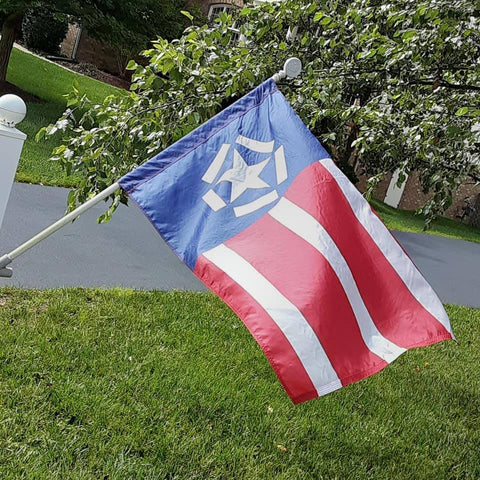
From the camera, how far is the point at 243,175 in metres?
2.74

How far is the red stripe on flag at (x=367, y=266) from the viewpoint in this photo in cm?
259

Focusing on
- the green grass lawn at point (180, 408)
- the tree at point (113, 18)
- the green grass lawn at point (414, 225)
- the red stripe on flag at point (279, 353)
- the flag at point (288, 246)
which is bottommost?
the green grass lawn at point (414, 225)

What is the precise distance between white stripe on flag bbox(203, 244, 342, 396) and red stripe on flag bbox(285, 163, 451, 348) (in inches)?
15.7

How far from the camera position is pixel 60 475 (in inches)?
116

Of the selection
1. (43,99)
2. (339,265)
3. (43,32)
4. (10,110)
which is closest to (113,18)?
(43,99)

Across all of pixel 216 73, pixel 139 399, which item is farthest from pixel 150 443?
pixel 216 73

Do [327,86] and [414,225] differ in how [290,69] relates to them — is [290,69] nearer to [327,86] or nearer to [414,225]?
[327,86]

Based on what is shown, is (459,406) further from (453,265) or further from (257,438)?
(453,265)

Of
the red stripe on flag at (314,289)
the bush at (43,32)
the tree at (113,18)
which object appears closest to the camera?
the red stripe on flag at (314,289)

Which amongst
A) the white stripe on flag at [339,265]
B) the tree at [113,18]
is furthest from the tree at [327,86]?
the tree at [113,18]

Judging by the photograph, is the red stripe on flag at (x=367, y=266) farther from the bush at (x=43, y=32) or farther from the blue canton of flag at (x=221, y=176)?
the bush at (x=43, y=32)

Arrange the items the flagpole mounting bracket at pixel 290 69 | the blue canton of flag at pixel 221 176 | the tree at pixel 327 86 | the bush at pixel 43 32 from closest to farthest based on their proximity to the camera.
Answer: the blue canton of flag at pixel 221 176 → the flagpole mounting bracket at pixel 290 69 → the tree at pixel 327 86 → the bush at pixel 43 32

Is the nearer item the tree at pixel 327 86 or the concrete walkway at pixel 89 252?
Answer: the tree at pixel 327 86

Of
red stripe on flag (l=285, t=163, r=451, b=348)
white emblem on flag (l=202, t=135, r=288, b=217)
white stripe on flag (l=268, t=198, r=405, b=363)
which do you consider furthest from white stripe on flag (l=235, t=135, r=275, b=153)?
white stripe on flag (l=268, t=198, r=405, b=363)
